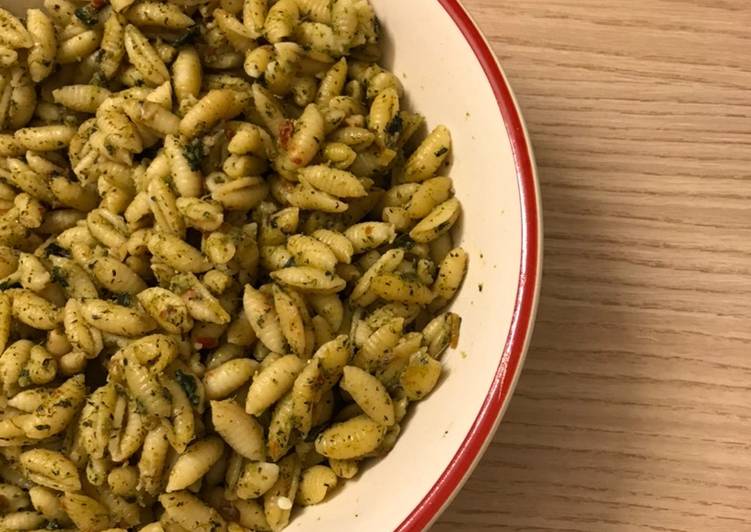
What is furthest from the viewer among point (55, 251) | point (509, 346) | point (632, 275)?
point (632, 275)

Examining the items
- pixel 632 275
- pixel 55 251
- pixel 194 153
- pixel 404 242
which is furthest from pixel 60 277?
pixel 632 275

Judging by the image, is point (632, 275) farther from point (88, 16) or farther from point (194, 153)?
point (88, 16)

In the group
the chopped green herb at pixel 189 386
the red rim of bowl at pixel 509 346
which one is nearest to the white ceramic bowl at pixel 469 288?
the red rim of bowl at pixel 509 346

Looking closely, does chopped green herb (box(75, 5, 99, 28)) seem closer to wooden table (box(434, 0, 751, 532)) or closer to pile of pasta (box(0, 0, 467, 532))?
pile of pasta (box(0, 0, 467, 532))

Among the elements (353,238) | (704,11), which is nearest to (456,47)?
(353,238)

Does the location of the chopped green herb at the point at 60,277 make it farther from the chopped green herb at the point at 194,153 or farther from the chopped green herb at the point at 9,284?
the chopped green herb at the point at 194,153

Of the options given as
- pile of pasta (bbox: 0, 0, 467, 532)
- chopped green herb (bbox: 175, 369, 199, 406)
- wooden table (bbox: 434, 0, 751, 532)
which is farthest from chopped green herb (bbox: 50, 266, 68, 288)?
wooden table (bbox: 434, 0, 751, 532)

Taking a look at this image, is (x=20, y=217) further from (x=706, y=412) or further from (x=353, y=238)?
(x=706, y=412)
